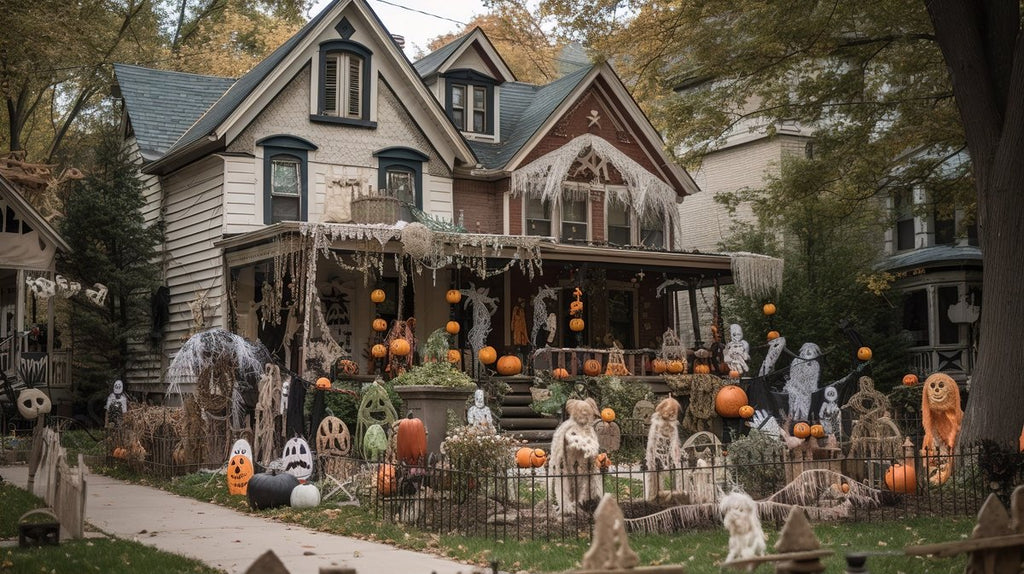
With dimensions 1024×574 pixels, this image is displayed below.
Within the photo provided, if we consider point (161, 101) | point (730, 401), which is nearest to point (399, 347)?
point (730, 401)

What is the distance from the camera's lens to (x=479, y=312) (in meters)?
26.0

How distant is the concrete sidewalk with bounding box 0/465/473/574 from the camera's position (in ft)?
32.9

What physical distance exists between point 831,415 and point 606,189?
11863 mm

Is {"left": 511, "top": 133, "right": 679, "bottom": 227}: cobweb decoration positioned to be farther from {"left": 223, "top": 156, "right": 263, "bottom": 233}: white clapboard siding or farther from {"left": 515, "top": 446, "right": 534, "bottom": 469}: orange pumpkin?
{"left": 515, "top": 446, "right": 534, "bottom": 469}: orange pumpkin

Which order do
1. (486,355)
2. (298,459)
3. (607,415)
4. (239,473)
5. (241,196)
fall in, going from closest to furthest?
1. (298,459)
2. (239,473)
3. (607,415)
4. (486,355)
5. (241,196)

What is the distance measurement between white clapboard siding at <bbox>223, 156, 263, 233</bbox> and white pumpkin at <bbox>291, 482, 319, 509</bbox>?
10.9m

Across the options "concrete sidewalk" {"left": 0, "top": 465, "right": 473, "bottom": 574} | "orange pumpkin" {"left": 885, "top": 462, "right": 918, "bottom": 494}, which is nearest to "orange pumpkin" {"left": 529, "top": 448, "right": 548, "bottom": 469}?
"concrete sidewalk" {"left": 0, "top": 465, "right": 473, "bottom": 574}

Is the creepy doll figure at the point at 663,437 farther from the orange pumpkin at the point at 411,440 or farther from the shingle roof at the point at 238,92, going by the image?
the shingle roof at the point at 238,92

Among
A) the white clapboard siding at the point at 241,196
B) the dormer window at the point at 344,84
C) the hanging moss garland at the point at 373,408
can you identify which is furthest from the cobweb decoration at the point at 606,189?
the hanging moss garland at the point at 373,408

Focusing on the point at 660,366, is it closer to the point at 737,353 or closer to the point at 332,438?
the point at 737,353

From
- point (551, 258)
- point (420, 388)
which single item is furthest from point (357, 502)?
point (551, 258)

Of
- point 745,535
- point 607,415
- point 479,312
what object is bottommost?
point 745,535

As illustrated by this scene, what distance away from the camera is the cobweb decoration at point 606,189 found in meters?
26.3

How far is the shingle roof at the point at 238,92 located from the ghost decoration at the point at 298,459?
10.2 metres
